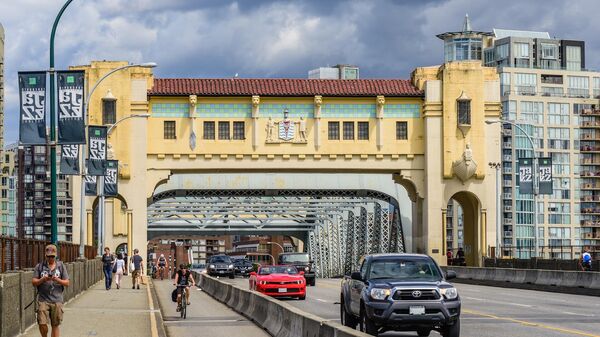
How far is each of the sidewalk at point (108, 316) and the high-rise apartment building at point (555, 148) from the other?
12506 centimetres

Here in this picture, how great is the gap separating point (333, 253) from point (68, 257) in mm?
93822

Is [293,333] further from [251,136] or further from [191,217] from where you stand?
[191,217]

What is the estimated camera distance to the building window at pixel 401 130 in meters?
72.1

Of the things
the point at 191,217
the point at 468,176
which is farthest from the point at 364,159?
the point at 191,217

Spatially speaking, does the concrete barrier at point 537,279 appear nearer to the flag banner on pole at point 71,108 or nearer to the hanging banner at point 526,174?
the hanging banner at point 526,174

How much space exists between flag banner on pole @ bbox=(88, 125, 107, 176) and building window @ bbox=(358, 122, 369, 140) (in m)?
25.8

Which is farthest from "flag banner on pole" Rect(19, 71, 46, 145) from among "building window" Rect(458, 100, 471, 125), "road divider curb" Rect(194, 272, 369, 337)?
"building window" Rect(458, 100, 471, 125)

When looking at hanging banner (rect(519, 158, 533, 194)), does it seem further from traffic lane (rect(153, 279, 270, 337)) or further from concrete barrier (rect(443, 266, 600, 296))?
traffic lane (rect(153, 279, 270, 337))

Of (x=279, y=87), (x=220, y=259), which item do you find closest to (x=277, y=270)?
(x=279, y=87)

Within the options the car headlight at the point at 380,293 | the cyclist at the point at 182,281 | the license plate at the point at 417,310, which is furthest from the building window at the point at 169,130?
the license plate at the point at 417,310

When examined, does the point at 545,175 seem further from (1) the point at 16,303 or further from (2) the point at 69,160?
(1) the point at 16,303

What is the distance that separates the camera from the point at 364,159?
234 feet

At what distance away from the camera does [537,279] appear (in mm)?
50531

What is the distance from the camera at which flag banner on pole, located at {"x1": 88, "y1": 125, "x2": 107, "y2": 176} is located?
157 feet
